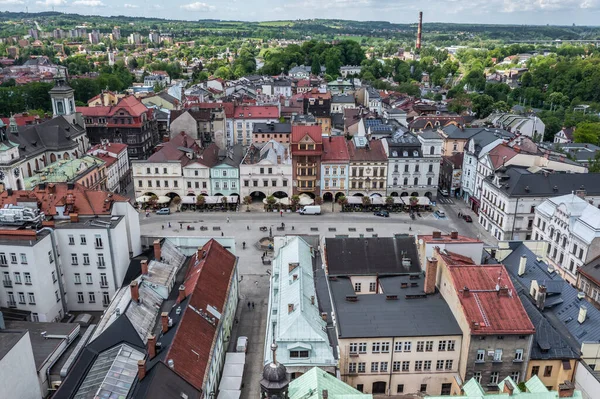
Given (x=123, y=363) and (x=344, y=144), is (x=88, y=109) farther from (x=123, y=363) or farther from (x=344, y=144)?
(x=123, y=363)

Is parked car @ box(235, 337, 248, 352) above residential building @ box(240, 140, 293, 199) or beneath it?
beneath

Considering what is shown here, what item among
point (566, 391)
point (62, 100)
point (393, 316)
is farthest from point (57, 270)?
point (62, 100)

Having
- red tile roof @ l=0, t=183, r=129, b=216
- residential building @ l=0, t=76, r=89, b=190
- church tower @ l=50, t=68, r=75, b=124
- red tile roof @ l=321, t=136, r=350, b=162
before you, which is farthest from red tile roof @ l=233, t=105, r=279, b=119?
red tile roof @ l=0, t=183, r=129, b=216

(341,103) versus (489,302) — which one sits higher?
(341,103)

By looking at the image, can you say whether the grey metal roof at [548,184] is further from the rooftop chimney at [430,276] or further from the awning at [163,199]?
the awning at [163,199]

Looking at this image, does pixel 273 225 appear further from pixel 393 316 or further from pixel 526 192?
pixel 393 316

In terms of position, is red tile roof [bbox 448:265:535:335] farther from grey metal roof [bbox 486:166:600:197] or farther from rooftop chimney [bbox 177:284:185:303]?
grey metal roof [bbox 486:166:600:197]
